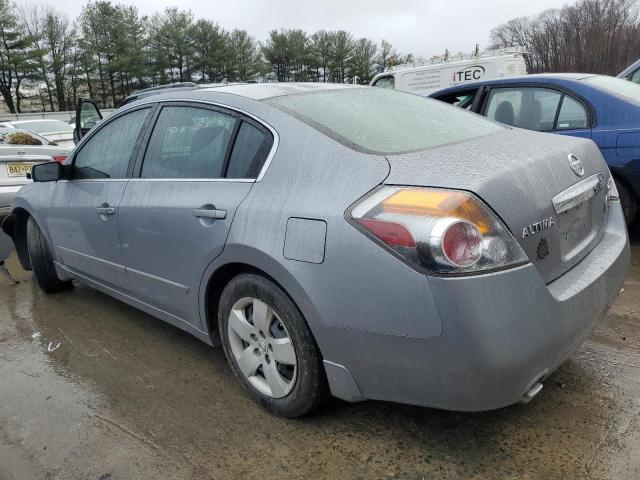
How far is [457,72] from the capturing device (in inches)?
625

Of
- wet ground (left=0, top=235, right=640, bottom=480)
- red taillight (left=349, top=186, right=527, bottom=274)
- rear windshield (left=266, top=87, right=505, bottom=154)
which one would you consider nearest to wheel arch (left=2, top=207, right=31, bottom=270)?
wet ground (left=0, top=235, right=640, bottom=480)

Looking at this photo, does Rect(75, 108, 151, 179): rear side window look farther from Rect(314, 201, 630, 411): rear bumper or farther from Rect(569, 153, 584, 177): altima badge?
Rect(569, 153, 584, 177): altima badge

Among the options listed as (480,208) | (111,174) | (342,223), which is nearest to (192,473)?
(342,223)

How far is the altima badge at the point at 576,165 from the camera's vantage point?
221cm

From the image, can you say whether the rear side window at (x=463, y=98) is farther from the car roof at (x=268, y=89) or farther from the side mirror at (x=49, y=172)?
the side mirror at (x=49, y=172)

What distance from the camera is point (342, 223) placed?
6.19 feet

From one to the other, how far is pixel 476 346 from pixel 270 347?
3.12 ft

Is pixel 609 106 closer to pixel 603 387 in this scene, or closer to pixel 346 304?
pixel 603 387

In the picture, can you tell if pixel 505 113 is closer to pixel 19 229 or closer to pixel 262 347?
pixel 262 347

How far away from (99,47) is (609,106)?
183 ft

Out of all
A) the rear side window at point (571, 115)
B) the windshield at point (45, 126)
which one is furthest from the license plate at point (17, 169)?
the windshield at point (45, 126)

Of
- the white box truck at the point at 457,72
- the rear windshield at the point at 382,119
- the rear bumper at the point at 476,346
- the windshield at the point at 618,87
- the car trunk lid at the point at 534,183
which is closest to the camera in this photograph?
the rear bumper at the point at 476,346

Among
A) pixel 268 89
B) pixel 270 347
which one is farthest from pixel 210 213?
pixel 268 89

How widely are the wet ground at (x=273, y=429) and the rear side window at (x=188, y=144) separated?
3.59 ft
